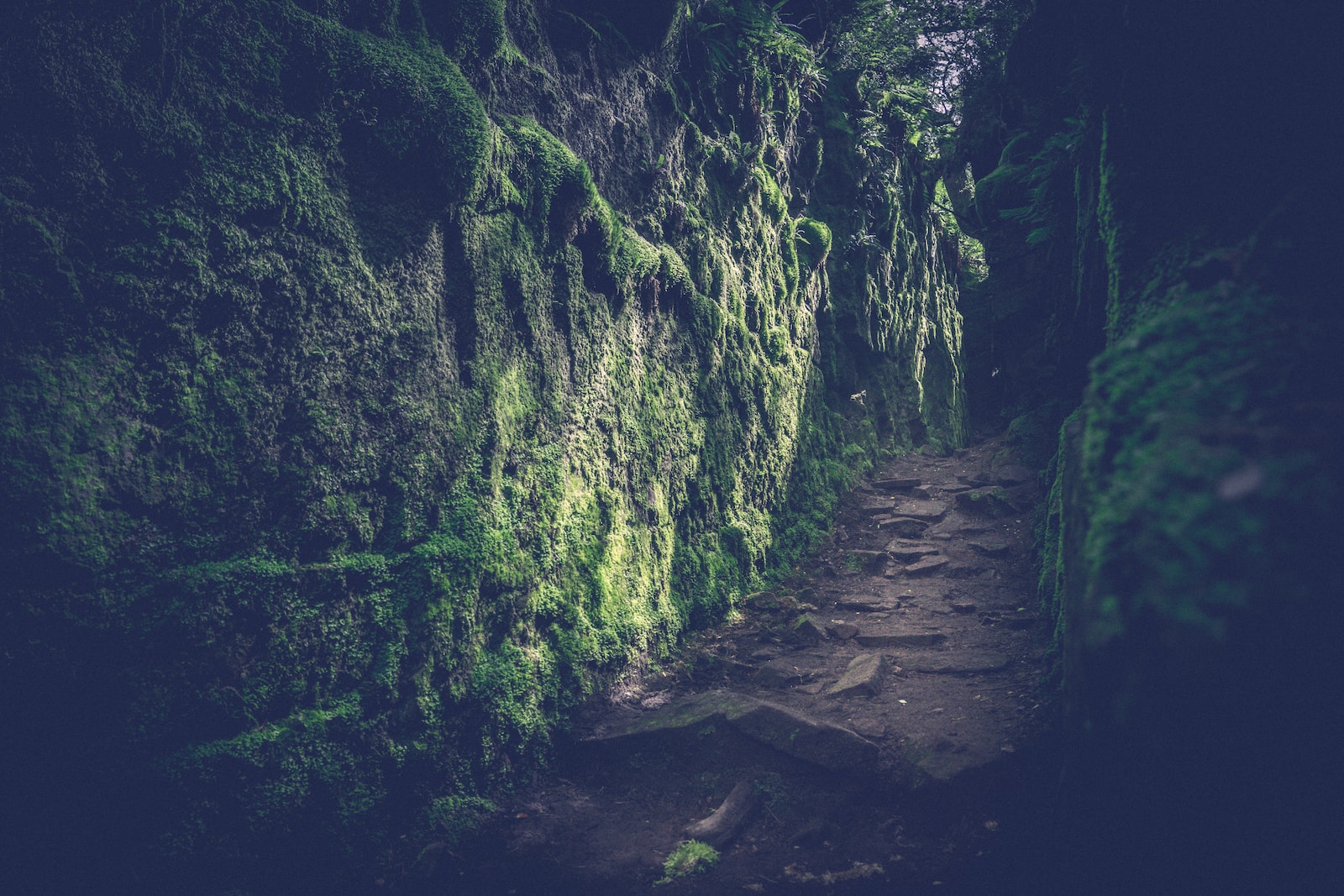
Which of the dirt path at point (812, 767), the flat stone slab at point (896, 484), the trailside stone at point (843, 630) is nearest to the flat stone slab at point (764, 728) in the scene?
the dirt path at point (812, 767)

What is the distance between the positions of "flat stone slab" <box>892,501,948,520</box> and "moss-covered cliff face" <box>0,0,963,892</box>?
426 centimetres

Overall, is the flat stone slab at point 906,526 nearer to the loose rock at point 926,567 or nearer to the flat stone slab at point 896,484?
the loose rock at point 926,567

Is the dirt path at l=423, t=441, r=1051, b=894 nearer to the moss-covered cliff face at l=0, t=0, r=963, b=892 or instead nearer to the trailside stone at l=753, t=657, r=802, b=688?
the trailside stone at l=753, t=657, r=802, b=688

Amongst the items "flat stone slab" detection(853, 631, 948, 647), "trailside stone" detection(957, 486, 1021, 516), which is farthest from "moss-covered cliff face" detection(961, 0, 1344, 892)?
"trailside stone" detection(957, 486, 1021, 516)

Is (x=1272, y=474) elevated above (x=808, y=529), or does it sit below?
above

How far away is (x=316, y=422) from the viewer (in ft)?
11.3

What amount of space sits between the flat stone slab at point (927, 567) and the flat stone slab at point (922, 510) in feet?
5.02

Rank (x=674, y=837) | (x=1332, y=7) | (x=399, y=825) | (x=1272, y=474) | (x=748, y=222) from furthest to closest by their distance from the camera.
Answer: (x=748, y=222) < (x=674, y=837) < (x=399, y=825) < (x=1332, y=7) < (x=1272, y=474)

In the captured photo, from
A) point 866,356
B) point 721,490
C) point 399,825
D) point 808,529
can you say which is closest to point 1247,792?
point 399,825

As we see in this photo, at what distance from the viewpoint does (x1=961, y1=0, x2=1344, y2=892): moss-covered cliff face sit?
1.36 metres

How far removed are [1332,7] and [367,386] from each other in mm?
4537

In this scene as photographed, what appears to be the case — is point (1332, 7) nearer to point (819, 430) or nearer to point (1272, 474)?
point (1272, 474)

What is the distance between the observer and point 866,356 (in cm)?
1110

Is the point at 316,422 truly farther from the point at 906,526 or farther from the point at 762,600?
the point at 906,526
